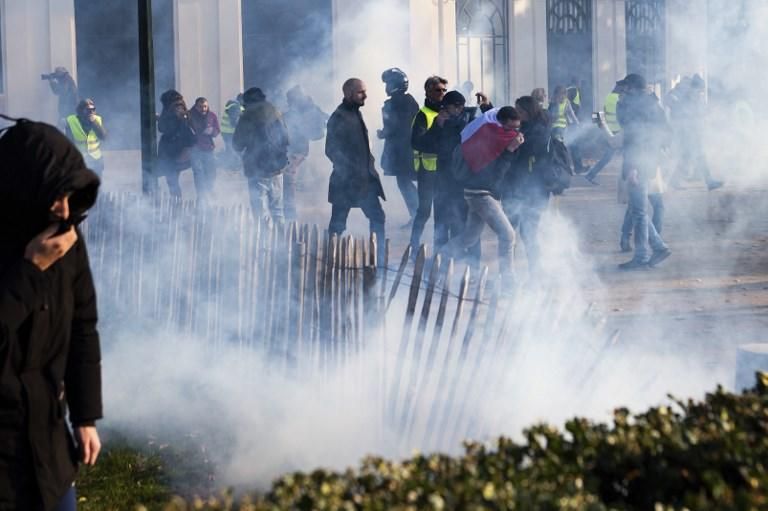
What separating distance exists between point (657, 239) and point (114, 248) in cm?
521

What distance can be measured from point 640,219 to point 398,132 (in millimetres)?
2745

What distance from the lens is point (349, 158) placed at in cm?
1169

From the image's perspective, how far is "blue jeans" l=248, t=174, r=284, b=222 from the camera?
13047 mm

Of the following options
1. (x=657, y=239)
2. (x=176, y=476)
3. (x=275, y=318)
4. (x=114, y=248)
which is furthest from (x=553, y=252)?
(x=176, y=476)

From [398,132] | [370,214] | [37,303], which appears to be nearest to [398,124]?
[398,132]

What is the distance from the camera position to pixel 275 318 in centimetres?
687

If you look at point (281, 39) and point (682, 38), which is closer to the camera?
point (281, 39)

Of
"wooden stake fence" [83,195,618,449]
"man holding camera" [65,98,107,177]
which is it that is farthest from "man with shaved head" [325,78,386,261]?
"man holding camera" [65,98,107,177]

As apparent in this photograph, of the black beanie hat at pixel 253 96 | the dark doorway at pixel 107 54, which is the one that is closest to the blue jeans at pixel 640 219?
the black beanie hat at pixel 253 96

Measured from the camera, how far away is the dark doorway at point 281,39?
23047 mm

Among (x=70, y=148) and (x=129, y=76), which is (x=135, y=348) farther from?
(x=129, y=76)

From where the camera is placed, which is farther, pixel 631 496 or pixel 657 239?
pixel 657 239

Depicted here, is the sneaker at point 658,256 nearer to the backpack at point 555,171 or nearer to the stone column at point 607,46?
the backpack at point 555,171

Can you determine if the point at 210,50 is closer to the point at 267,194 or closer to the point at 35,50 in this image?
the point at 35,50
